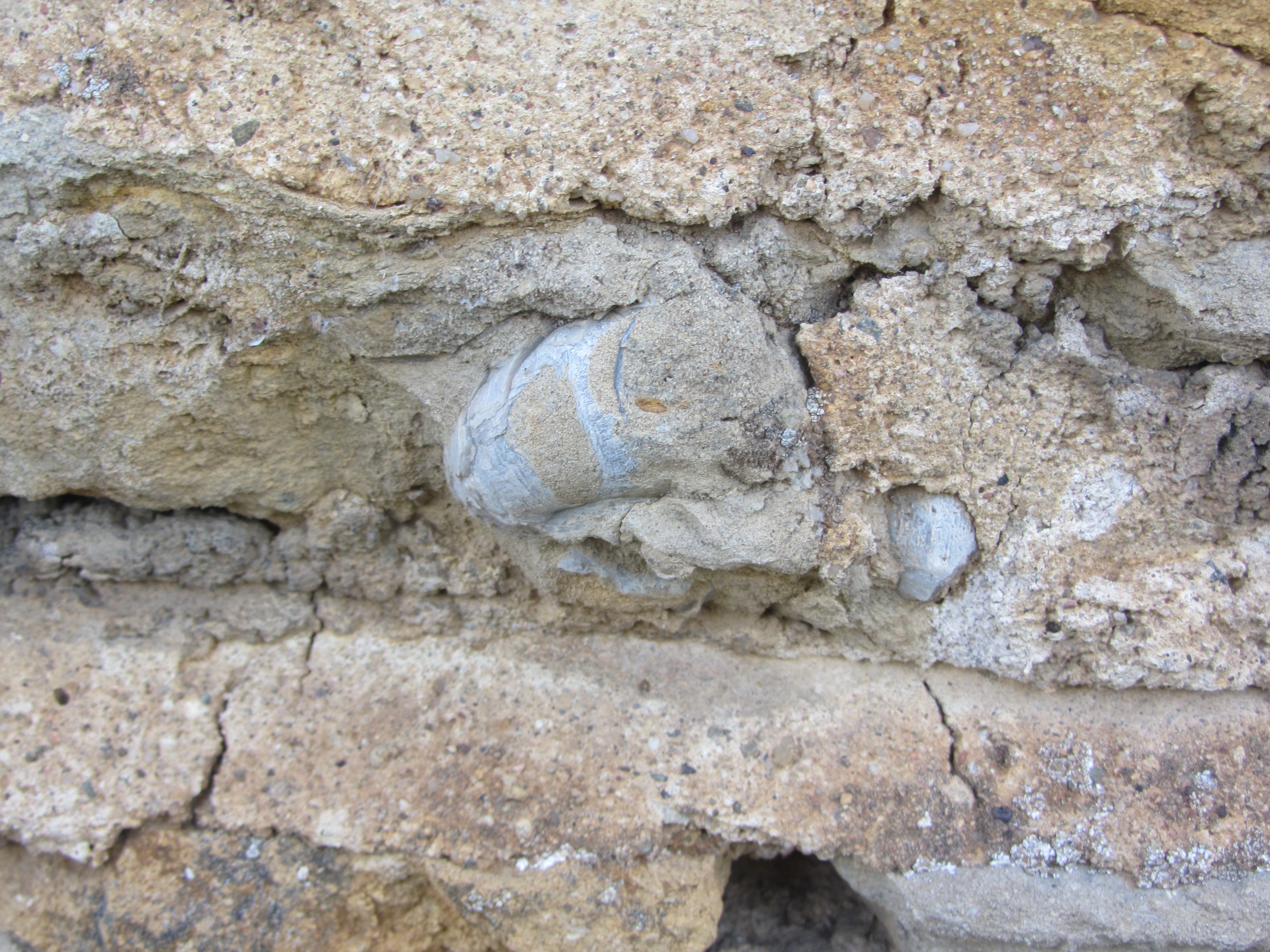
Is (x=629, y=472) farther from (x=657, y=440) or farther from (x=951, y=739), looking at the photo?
(x=951, y=739)

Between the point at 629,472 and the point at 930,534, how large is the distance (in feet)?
1.56

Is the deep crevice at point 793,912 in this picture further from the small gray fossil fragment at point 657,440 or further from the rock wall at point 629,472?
the small gray fossil fragment at point 657,440

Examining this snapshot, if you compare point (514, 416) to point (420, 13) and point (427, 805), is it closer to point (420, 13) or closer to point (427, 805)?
point (420, 13)

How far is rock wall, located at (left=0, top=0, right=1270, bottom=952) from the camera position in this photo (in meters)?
1.08

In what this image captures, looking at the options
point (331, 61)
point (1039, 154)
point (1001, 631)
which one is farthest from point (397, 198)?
point (1001, 631)

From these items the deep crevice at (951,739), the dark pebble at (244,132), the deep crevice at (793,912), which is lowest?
the deep crevice at (793,912)

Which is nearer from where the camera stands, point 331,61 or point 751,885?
point 331,61

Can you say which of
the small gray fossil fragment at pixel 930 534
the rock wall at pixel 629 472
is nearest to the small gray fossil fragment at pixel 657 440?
the rock wall at pixel 629 472

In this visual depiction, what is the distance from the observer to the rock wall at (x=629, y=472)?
3.54 ft

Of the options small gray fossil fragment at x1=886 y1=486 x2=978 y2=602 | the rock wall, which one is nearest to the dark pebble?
the rock wall

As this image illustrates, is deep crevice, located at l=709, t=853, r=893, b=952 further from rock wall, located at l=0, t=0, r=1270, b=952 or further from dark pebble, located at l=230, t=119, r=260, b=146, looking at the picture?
dark pebble, located at l=230, t=119, r=260, b=146

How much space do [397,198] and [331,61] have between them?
21 centimetres

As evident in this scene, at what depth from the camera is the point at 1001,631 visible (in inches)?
50.5

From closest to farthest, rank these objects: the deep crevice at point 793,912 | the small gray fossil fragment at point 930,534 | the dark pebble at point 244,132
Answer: the dark pebble at point 244,132 → the small gray fossil fragment at point 930,534 → the deep crevice at point 793,912
